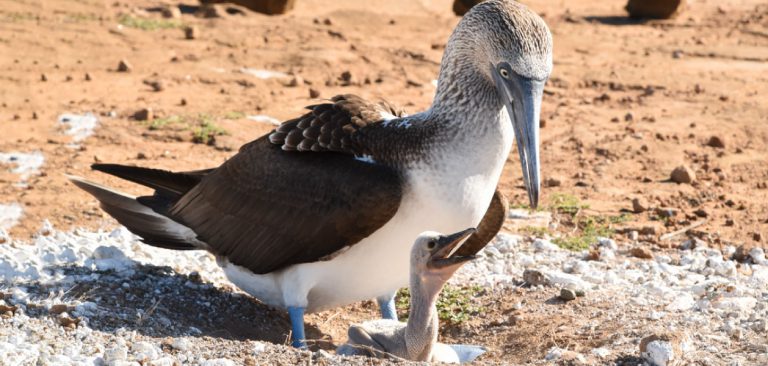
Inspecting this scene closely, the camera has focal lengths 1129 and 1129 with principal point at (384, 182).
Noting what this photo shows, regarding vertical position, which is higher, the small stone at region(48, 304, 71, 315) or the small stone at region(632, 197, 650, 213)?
the small stone at region(48, 304, 71, 315)

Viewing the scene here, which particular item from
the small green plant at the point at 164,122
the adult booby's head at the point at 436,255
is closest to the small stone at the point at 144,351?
the adult booby's head at the point at 436,255

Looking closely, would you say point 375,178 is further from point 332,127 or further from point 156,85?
point 156,85

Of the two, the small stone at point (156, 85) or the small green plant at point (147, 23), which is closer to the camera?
the small stone at point (156, 85)

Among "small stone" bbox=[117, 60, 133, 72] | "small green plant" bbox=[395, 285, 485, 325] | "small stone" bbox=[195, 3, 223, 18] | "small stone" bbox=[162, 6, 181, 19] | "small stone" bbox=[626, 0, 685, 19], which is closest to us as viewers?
"small green plant" bbox=[395, 285, 485, 325]

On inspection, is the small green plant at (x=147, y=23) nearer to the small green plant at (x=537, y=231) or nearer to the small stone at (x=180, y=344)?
the small green plant at (x=537, y=231)

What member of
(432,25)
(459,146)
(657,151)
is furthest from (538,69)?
(432,25)

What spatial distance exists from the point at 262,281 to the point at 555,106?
6.96 metres

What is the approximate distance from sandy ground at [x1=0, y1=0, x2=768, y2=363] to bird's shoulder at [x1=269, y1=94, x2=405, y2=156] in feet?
4.31

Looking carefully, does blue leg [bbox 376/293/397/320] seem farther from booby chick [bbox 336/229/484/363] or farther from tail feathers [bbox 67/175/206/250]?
tail feathers [bbox 67/175/206/250]

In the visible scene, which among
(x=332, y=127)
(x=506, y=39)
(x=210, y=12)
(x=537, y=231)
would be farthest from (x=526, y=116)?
(x=210, y=12)

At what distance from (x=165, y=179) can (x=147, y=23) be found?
8557 mm

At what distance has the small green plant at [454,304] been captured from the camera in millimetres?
7371

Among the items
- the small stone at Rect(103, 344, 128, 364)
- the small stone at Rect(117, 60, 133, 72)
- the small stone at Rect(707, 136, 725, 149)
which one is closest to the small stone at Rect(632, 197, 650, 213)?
the small stone at Rect(707, 136, 725, 149)

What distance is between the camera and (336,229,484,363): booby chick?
5.89 meters
